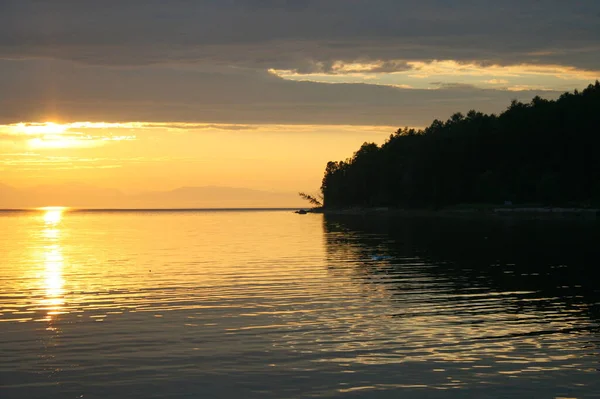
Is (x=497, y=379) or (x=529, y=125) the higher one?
(x=529, y=125)

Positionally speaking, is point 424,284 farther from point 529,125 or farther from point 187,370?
point 529,125

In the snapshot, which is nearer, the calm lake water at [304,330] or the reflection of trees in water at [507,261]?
the calm lake water at [304,330]

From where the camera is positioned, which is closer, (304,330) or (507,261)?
(304,330)

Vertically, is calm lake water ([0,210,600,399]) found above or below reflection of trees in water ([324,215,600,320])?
above

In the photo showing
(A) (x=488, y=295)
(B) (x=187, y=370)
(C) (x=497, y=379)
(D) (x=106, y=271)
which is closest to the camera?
(C) (x=497, y=379)

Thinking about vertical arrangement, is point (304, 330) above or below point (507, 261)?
above

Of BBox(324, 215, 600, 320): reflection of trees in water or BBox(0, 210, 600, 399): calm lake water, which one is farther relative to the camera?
BBox(324, 215, 600, 320): reflection of trees in water

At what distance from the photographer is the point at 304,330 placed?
3003 cm

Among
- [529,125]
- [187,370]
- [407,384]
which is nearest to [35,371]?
[187,370]

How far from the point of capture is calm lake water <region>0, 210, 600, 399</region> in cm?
2202

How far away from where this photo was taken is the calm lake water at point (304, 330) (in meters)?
22.0

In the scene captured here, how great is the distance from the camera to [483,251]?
71312 millimetres

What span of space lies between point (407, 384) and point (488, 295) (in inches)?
777

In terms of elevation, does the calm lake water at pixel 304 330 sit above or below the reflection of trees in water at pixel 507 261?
above
